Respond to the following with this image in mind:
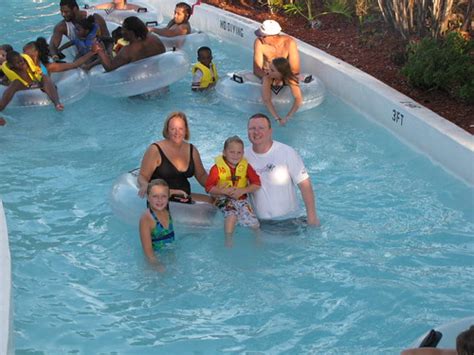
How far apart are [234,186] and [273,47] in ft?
12.3

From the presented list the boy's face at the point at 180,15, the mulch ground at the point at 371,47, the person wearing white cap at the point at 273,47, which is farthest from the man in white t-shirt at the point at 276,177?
the boy's face at the point at 180,15

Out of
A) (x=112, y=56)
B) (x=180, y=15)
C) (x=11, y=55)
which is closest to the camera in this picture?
(x=11, y=55)

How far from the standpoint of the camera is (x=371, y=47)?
11102 millimetres

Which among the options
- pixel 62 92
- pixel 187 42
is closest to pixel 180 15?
pixel 187 42

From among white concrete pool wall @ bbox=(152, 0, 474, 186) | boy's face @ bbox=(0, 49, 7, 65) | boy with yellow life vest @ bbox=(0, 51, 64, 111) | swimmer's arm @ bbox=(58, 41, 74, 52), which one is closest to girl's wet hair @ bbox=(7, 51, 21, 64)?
boy with yellow life vest @ bbox=(0, 51, 64, 111)

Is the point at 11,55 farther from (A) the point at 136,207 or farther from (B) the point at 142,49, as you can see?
(A) the point at 136,207

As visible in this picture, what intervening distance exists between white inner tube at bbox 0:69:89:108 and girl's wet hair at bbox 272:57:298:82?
245 cm

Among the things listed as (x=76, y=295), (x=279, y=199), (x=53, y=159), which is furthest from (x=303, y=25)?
(x=76, y=295)

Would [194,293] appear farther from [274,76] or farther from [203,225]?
[274,76]

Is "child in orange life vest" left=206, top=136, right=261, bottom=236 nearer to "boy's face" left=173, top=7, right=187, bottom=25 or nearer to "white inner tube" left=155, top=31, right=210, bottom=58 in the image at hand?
"white inner tube" left=155, top=31, right=210, bottom=58

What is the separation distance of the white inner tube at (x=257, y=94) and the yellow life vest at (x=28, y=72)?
85.3 inches

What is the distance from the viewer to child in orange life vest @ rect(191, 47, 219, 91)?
10148 mm

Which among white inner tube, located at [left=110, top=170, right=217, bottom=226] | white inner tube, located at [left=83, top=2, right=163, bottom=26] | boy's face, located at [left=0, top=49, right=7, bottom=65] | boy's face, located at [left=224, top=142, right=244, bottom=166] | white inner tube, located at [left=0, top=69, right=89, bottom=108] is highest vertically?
boy's face, located at [left=224, top=142, right=244, bottom=166]

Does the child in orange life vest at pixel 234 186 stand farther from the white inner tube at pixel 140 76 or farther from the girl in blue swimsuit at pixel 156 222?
the white inner tube at pixel 140 76
